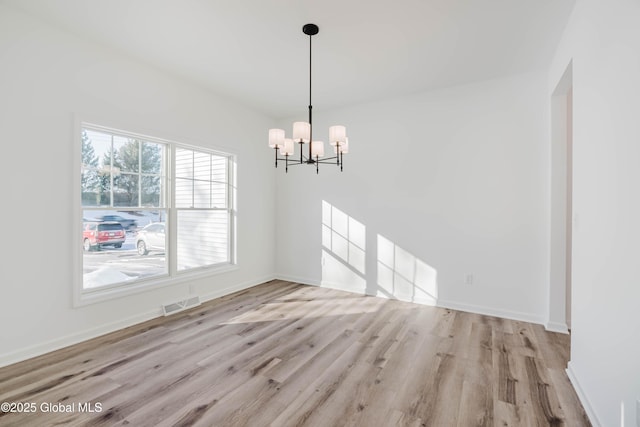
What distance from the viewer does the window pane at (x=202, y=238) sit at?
4.12 m

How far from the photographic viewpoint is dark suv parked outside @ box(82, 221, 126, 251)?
311 centimetres

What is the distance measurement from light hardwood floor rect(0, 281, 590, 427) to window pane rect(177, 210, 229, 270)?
0.89m

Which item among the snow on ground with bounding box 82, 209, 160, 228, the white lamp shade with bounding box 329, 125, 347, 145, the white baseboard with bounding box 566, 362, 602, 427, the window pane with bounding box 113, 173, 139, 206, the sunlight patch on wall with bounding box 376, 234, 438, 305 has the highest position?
the white lamp shade with bounding box 329, 125, 347, 145

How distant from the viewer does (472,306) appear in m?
3.89

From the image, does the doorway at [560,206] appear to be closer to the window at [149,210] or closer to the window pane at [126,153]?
the window at [149,210]

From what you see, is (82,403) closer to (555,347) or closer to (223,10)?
(223,10)

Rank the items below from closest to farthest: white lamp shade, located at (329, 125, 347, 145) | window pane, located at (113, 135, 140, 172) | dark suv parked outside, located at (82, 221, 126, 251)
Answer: white lamp shade, located at (329, 125, 347, 145)
dark suv parked outside, located at (82, 221, 126, 251)
window pane, located at (113, 135, 140, 172)

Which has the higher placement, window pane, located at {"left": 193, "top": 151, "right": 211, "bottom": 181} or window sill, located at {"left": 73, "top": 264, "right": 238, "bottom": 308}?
window pane, located at {"left": 193, "top": 151, "right": 211, "bottom": 181}

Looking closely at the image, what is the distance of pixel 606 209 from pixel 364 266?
3.23 m

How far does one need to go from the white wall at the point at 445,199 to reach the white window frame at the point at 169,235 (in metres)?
1.30

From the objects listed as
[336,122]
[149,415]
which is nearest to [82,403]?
[149,415]

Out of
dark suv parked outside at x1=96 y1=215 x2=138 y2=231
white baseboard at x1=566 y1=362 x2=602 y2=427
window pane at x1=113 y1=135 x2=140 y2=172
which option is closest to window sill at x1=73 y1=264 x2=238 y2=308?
dark suv parked outside at x1=96 y1=215 x2=138 y2=231

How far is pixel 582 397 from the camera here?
6.79ft

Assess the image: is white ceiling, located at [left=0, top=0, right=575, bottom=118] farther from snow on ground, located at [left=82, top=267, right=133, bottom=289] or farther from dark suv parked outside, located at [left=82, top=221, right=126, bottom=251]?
snow on ground, located at [left=82, top=267, right=133, bottom=289]
